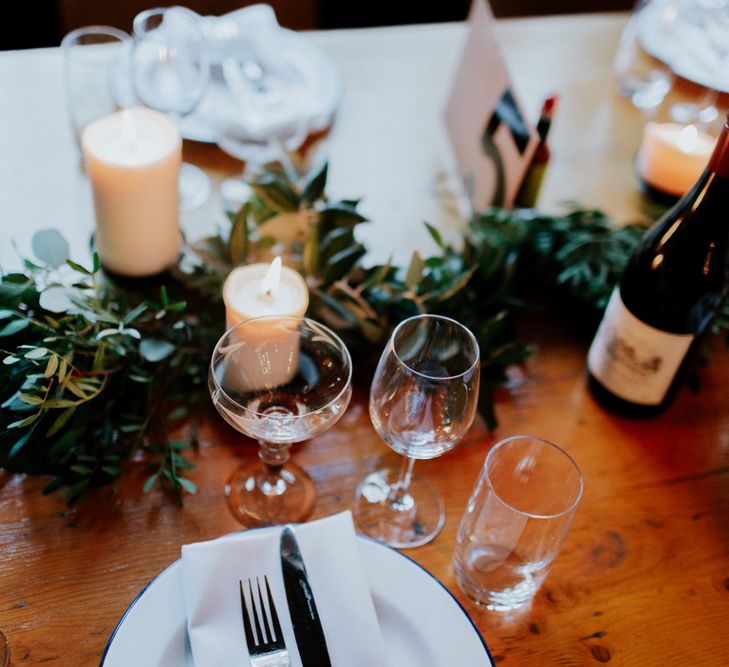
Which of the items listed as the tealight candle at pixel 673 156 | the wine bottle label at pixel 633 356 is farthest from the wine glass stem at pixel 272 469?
the tealight candle at pixel 673 156

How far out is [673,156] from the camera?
113 cm

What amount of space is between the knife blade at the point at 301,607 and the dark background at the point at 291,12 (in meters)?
1.14

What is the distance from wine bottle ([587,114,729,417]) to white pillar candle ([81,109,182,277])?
496 mm

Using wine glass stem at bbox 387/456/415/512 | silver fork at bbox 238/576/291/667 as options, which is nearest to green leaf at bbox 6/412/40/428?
silver fork at bbox 238/576/291/667

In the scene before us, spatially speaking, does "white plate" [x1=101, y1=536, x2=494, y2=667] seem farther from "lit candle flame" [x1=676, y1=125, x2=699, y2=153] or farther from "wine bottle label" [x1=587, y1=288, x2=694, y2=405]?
"lit candle flame" [x1=676, y1=125, x2=699, y2=153]

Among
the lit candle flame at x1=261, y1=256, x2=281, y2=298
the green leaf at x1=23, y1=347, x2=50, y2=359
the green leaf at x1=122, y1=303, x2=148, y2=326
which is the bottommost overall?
the green leaf at x1=122, y1=303, x2=148, y2=326

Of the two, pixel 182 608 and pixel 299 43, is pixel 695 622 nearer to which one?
pixel 182 608

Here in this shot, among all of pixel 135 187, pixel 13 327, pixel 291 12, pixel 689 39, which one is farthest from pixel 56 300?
pixel 291 12

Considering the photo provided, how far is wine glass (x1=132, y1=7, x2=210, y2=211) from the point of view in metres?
0.97

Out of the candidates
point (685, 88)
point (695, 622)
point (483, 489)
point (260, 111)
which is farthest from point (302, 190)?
point (685, 88)

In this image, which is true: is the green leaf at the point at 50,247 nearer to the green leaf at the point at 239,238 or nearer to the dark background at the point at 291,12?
the green leaf at the point at 239,238

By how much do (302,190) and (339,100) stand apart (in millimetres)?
335

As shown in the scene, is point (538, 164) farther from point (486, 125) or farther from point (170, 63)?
point (170, 63)

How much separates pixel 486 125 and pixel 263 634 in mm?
719
